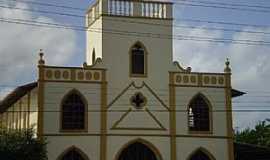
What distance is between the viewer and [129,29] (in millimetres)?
42000

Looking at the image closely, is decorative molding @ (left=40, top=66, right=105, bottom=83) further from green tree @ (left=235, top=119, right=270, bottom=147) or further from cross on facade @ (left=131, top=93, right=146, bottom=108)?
green tree @ (left=235, top=119, right=270, bottom=147)

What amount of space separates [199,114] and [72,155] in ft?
26.5

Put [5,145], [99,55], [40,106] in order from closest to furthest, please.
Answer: [5,145]
[40,106]
[99,55]

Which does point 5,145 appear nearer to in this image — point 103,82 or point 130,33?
point 103,82

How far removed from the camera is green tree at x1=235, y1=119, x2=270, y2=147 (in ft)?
218

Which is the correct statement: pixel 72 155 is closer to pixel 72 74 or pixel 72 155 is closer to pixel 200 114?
pixel 72 74

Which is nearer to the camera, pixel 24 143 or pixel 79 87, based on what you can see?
pixel 24 143

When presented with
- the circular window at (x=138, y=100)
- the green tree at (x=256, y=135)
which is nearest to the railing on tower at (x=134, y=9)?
the circular window at (x=138, y=100)

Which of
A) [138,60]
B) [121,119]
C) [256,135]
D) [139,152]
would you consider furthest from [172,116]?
[256,135]

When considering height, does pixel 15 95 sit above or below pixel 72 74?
below

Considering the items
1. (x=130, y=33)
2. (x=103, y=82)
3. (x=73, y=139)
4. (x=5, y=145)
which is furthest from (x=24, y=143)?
(x=130, y=33)

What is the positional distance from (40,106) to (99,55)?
4.98 meters

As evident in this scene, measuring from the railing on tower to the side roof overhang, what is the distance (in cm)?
571

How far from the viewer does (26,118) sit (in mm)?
43312
